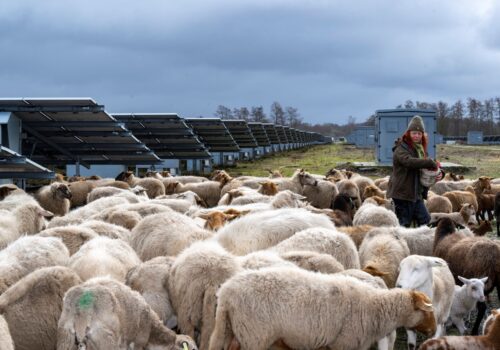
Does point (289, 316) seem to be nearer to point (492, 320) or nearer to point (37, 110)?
point (492, 320)

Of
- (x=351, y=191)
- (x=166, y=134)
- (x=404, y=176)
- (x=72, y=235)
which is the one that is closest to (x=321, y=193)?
(x=351, y=191)

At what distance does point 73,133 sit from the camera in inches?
856

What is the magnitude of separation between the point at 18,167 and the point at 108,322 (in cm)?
1117

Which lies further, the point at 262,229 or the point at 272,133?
the point at 272,133

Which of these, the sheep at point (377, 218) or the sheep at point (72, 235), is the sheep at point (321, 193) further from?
the sheep at point (72, 235)

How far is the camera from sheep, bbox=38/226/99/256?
8602 millimetres

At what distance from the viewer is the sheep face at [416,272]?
757 cm

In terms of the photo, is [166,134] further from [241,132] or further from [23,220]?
[23,220]

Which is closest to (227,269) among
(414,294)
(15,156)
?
(414,294)

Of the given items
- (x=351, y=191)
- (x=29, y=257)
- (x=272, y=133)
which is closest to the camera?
(x=29, y=257)

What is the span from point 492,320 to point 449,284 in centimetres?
181

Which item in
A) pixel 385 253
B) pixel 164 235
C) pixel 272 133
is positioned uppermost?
pixel 272 133

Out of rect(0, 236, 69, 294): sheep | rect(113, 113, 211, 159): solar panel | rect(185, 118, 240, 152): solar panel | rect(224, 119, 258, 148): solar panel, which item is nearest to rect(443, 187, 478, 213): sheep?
rect(0, 236, 69, 294): sheep

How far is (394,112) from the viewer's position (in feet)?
104
